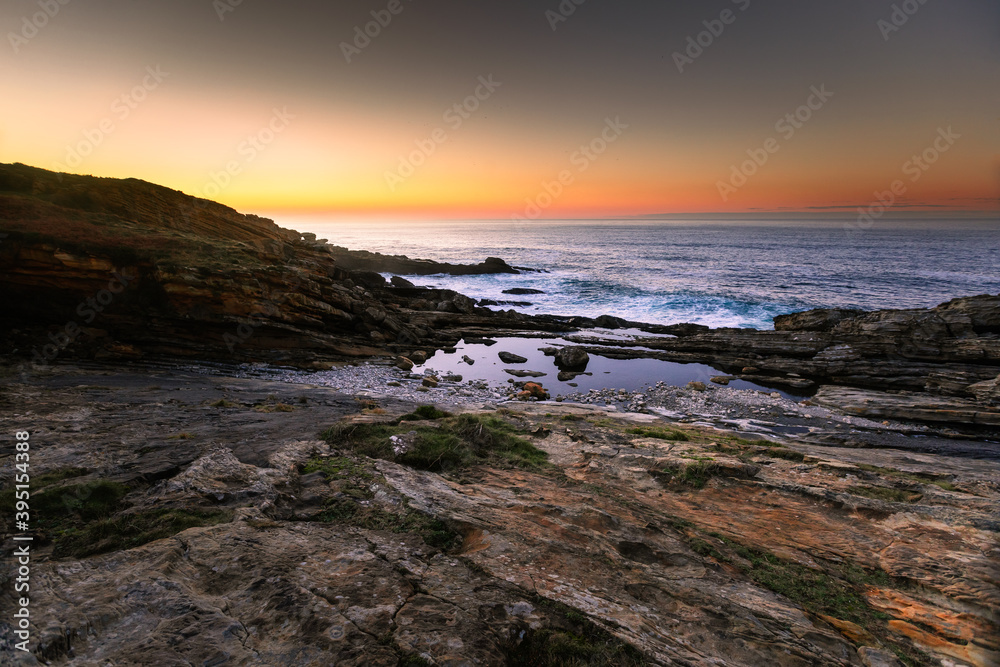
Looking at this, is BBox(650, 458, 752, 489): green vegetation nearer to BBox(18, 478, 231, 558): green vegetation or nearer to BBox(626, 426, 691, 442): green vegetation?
BBox(626, 426, 691, 442): green vegetation

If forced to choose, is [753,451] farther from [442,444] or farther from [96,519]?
[96,519]

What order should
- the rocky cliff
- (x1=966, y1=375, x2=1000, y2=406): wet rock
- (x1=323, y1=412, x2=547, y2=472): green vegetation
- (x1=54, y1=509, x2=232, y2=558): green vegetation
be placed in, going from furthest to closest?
the rocky cliff < (x1=966, y1=375, x2=1000, y2=406): wet rock < (x1=323, y1=412, x2=547, y2=472): green vegetation < (x1=54, y1=509, x2=232, y2=558): green vegetation

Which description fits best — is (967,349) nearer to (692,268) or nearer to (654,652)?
(654,652)

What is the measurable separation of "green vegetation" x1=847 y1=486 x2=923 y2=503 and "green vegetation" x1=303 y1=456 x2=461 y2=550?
923 centimetres

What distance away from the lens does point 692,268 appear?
2832 inches

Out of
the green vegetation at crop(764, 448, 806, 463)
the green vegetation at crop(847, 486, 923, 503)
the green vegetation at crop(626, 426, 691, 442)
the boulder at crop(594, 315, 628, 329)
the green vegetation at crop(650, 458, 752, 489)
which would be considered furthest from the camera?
the boulder at crop(594, 315, 628, 329)

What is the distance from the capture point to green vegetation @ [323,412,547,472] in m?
9.83

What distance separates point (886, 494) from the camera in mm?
9211

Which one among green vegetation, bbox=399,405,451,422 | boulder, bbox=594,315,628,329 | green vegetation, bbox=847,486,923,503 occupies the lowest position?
green vegetation, bbox=399,405,451,422

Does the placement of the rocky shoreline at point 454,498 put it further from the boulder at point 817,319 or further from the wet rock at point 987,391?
the boulder at point 817,319

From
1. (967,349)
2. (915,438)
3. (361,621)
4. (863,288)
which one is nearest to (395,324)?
(361,621)

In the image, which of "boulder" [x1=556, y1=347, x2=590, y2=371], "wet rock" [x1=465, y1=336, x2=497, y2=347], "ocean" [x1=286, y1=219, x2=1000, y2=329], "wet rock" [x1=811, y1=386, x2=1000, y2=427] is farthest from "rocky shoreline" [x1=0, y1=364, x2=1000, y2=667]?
"ocean" [x1=286, y1=219, x2=1000, y2=329]

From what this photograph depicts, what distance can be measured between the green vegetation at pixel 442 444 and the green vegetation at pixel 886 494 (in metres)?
7.17

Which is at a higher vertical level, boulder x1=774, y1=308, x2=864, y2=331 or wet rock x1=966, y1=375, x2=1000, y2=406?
boulder x1=774, y1=308, x2=864, y2=331
